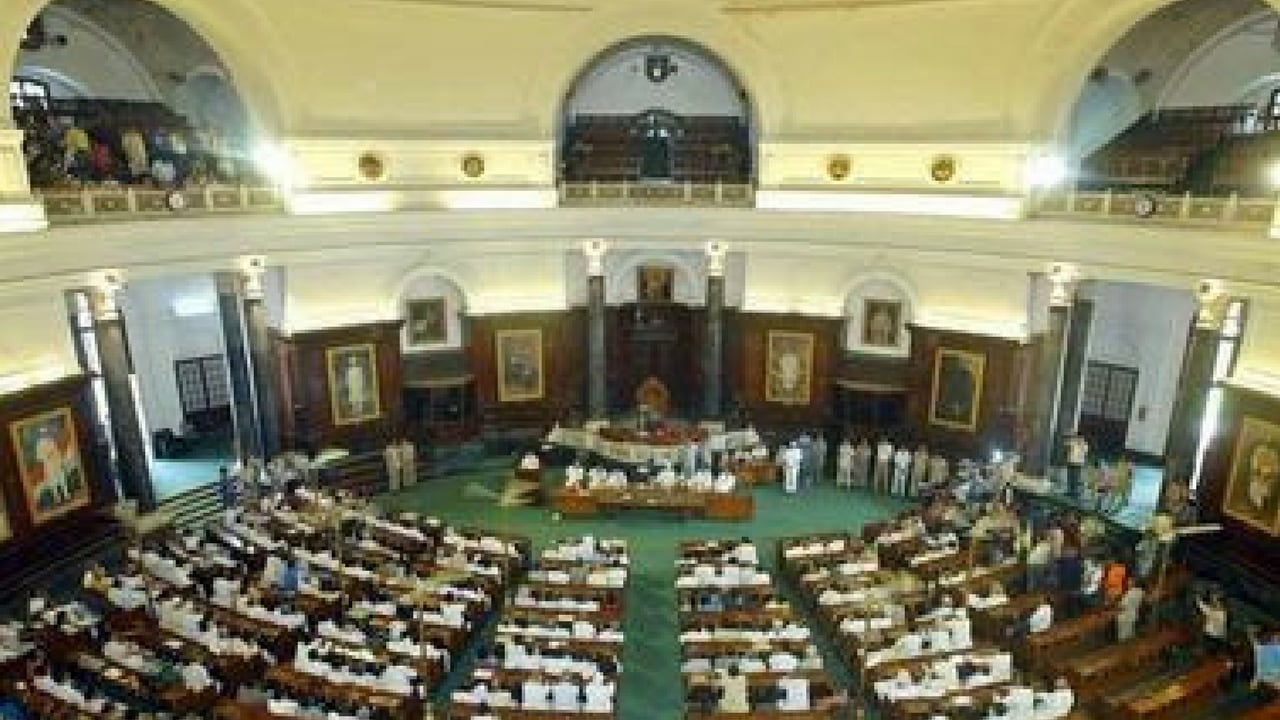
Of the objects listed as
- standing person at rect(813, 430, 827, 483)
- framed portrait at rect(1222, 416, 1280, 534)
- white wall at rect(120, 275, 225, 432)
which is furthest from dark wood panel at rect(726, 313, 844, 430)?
white wall at rect(120, 275, 225, 432)

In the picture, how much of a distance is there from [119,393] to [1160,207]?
24488 mm

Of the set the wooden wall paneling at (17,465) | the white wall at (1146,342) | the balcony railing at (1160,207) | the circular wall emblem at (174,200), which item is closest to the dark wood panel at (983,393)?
the white wall at (1146,342)

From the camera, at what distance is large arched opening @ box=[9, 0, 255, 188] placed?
24.2 meters

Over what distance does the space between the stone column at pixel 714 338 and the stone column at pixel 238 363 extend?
13070 mm

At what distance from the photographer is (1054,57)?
22266 millimetres

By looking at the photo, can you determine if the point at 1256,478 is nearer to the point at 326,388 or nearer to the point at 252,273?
the point at 326,388

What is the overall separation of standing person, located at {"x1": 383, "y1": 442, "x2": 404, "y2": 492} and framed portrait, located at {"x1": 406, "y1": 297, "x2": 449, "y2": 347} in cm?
355

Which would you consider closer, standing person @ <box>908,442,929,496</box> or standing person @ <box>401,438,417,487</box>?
standing person @ <box>908,442,929,496</box>

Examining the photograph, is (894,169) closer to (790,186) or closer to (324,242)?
(790,186)

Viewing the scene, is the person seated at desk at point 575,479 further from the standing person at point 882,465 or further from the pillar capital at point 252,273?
the pillar capital at point 252,273

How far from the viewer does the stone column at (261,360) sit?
23.5 m

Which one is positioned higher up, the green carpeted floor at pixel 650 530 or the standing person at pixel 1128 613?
the standing person at pixel 1128 613

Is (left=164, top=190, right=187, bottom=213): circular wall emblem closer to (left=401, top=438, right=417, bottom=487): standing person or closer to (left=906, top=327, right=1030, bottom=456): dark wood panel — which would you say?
(left=401, top=438, right=417, bottom=487): standing person

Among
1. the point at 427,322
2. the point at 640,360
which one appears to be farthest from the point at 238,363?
the point at 640,360
